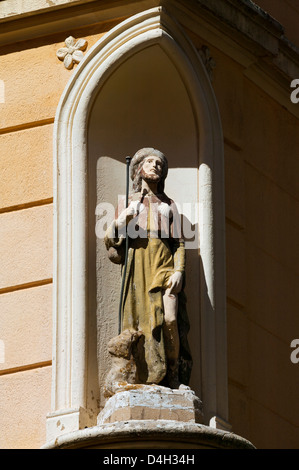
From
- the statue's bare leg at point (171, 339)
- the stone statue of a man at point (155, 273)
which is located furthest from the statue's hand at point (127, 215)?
the statue's bare leg at point (171, 339)

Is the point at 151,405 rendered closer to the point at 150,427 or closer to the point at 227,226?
the point at 150,427

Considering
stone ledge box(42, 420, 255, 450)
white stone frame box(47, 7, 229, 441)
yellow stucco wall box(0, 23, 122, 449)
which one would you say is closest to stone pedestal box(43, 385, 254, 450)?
stone ledge box(42, 420, 255, 450)

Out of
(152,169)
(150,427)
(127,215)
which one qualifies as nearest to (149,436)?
(150,427)

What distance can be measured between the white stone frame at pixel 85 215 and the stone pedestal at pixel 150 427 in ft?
1.03

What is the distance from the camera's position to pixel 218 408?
10.5 m

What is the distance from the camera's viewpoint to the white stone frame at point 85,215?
1041 centimetres

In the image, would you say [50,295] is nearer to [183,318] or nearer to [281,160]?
[183,318]

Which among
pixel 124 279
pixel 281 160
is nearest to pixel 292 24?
pixel 281 160

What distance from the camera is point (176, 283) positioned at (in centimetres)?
1032

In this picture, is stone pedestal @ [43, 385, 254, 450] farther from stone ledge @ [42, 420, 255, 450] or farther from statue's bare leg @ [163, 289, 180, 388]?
statue's bare leg @ [163, 289, 180, 388]
